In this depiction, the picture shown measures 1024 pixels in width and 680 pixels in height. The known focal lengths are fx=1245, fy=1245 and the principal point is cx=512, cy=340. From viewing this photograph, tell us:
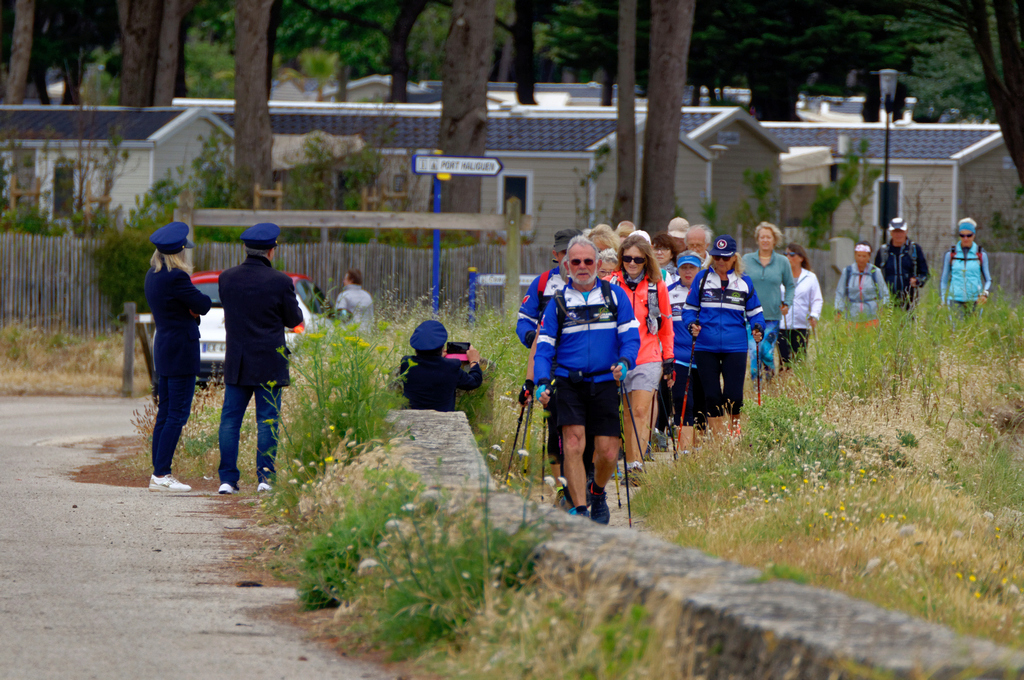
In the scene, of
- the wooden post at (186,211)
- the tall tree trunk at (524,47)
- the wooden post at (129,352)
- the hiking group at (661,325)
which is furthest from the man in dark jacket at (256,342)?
the tall tree trunk at (524,47)

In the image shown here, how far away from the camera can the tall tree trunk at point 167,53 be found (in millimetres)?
30781

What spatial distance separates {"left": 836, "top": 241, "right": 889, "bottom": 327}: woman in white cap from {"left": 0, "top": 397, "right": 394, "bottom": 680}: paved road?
23.9ft

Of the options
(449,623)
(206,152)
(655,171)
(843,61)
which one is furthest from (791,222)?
(449,623)

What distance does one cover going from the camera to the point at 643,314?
855 centimetres

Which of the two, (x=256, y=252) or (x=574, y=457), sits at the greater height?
(x=256, y=252)

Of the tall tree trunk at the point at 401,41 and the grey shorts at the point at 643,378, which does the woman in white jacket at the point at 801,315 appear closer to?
the grey shorts at the point at 643,378

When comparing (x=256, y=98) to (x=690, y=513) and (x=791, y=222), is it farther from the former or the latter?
(x=791, y=222)

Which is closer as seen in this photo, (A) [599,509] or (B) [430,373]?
(A) [599,509]

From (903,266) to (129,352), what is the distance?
400 inches

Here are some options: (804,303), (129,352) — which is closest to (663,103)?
(129,352)

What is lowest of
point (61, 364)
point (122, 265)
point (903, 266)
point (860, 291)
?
point (61, 364)

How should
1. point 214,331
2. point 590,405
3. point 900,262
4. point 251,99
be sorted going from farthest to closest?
point 251,99, point 900,262, point 214,331, point 590,405

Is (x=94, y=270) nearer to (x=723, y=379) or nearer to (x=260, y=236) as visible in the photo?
(x=260, y=236)

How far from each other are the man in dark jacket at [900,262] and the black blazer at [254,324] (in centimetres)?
856
